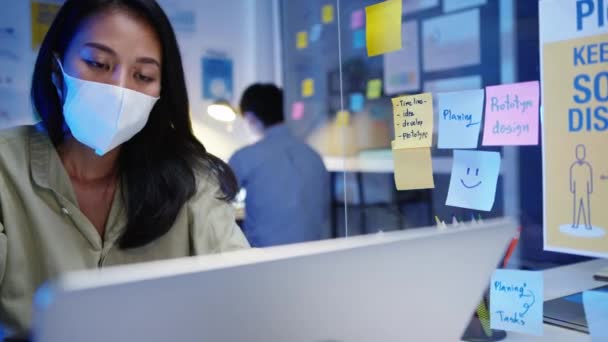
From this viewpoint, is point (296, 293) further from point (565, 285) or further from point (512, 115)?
point (565, 285)

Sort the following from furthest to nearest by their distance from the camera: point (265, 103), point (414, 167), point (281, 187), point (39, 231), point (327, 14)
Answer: point (327, 14) < point (265, 103) < point (281, 187) < point (414, 167) < point (39, 231)

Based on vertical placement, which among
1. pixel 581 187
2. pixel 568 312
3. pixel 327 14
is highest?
pixel 327 14

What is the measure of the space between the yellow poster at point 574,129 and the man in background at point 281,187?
6.24ft

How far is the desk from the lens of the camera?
110cm

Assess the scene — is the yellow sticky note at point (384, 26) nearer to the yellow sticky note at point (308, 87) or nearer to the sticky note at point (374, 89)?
the sticky note at point (374, 89)

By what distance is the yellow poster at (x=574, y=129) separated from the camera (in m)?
0.99

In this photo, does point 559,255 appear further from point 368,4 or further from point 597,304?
point 368,4

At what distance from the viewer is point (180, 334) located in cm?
45

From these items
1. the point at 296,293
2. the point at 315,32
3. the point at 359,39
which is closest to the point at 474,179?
the point at 296,293

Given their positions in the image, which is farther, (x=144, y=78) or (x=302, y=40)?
(x=302, y=40)

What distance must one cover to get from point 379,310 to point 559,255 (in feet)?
3.41

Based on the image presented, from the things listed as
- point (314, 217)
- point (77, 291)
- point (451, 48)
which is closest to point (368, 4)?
point (451, 48)

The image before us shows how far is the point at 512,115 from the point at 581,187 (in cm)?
19

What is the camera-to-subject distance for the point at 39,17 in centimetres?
330
